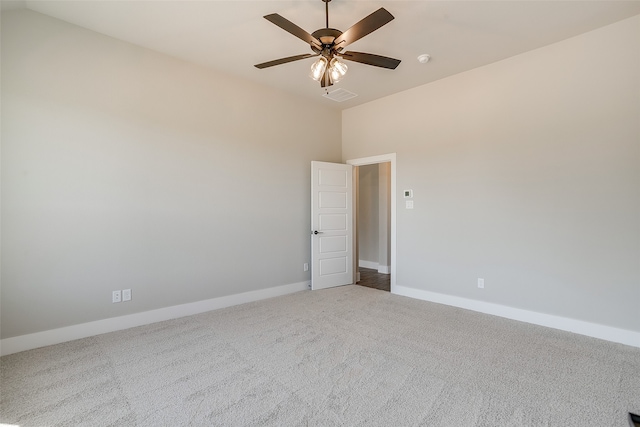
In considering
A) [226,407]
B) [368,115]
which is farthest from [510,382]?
[368,115]

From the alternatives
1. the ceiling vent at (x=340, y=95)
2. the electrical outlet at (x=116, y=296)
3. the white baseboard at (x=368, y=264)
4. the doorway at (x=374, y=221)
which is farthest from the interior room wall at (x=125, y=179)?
the white baseboard at (x=368, y=264)

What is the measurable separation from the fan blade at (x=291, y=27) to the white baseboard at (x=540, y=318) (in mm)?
3515

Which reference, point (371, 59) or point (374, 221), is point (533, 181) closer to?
point (371, 59)

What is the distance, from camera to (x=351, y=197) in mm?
5125

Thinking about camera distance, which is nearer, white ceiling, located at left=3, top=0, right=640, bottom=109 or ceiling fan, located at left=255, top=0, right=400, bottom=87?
ceiling fan, located at left=255, top=0, right=400, bottom=87

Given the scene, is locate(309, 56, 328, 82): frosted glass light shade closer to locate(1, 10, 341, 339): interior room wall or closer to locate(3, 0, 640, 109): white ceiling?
locate(3, 0, 640, 109): white ceiling

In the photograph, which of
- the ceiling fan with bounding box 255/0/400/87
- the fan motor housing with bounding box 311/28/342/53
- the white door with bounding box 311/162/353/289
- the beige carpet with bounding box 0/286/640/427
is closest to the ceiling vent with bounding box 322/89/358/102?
the white door with bounding box 311/162/353/289

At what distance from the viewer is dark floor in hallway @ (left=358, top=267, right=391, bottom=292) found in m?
4.97

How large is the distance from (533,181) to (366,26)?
2646 millimetres

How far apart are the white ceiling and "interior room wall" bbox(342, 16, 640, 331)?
265 mm

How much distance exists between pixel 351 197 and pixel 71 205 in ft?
12.5

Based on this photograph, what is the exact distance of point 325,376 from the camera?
2.19 metres

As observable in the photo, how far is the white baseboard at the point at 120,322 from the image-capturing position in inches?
102

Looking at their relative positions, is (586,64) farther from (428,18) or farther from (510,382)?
(510,382)
